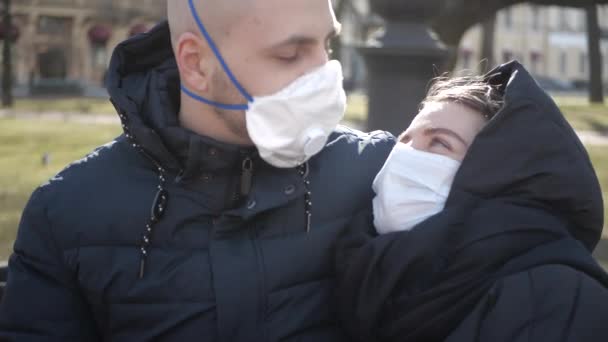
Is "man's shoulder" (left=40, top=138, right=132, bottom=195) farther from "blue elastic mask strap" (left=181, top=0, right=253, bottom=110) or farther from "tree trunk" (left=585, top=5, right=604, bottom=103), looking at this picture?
"tree trunk" (left=585, top=5, right=604, bottom=103)

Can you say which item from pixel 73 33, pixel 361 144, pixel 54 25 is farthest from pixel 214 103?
pixel 73 33

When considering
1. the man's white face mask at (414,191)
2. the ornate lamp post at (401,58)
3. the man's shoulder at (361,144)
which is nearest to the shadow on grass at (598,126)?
the ornate lamp post at (401,58)

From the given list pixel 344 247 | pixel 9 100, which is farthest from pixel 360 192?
pixel 9 100

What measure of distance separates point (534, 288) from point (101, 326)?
3.61ft

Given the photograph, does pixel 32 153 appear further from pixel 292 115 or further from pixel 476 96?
pixel 476 96

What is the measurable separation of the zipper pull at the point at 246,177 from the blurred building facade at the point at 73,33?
106 ft

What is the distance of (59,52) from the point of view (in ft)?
116

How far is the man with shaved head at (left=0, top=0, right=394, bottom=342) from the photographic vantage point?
1.89 metres

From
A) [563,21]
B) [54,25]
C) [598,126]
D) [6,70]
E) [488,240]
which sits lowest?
[598,126]

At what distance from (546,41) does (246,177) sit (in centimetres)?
5396

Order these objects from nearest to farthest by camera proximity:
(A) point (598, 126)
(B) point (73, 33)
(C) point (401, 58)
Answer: (C) point (401, 58), (A) point (598, 126), (B) point (73, 33)

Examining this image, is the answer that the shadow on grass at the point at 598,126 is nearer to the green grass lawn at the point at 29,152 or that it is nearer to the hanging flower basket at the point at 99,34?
the green grass lawn at the point at 29,152

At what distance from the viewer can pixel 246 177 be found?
1.99 m

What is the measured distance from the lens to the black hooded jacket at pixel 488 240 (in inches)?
69.5
